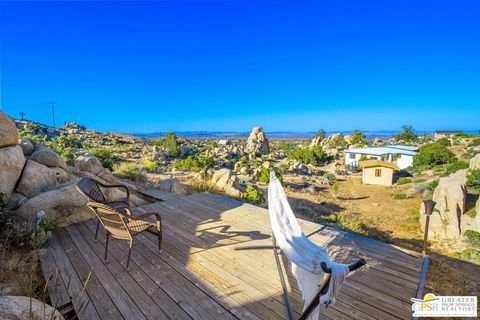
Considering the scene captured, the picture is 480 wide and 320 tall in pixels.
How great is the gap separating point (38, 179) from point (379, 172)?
2187 centimetres

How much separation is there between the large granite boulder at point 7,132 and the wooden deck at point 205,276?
7.95 ft

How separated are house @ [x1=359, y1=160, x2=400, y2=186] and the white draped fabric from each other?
21.0 metres

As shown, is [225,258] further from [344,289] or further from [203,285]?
[344,289]

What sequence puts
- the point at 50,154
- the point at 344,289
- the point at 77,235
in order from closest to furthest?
the point at 344,289 → the point at 77,235 → the point at 50,154

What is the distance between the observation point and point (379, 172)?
1980 centimetres

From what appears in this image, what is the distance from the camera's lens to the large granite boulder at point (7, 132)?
15.3ft

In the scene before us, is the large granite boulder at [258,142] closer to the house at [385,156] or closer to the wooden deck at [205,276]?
the house at [385,156]

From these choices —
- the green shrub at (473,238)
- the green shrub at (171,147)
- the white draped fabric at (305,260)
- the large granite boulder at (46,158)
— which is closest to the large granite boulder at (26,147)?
the large granite boulder at (46,158)

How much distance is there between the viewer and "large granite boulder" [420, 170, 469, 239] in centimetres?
893

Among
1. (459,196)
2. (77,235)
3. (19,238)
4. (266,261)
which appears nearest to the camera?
(266,261)

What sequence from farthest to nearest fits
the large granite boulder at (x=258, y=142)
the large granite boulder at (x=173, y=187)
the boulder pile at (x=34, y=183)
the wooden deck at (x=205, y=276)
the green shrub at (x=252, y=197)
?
the large granite boulder at (x=258, y=142)
the green shrub at (x=252, y=197)
the large granite boulder at (x=173, y=187)
the boulder pile at (x=34, y=183)
the wooden deck at (x=205, y=276)

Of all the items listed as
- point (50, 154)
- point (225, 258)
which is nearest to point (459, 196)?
point (225, 258)

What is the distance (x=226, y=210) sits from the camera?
193 inches

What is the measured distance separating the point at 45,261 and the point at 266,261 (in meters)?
2.89
